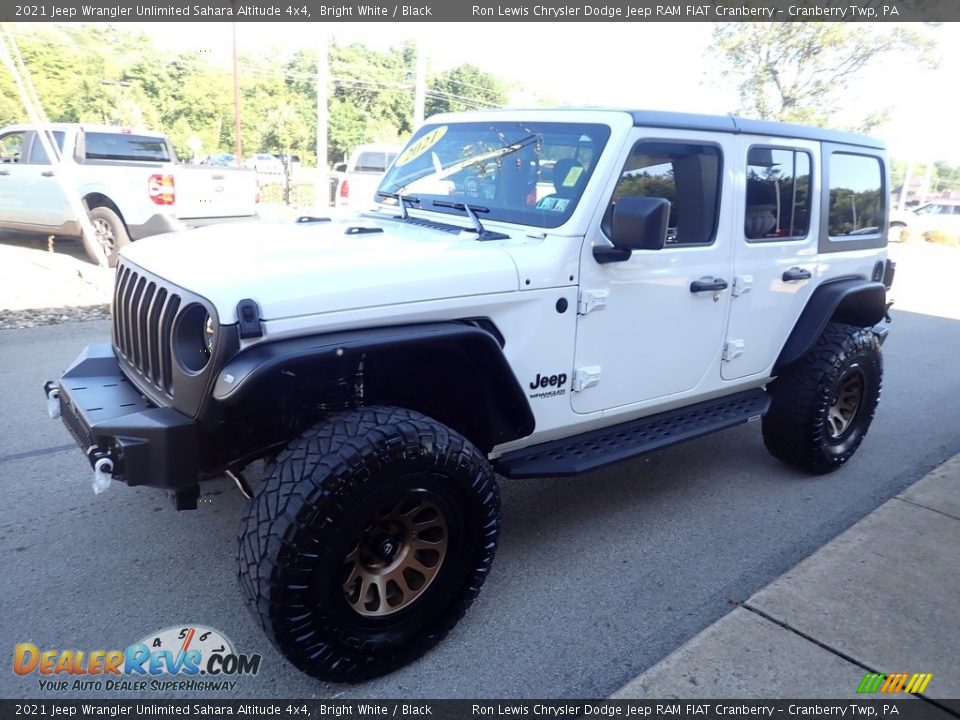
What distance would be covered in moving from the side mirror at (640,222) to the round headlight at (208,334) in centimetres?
161

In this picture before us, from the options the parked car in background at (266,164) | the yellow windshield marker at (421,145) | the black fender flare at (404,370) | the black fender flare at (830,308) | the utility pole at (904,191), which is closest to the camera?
the black fender flare at (404,370)

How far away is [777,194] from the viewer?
13.0ft

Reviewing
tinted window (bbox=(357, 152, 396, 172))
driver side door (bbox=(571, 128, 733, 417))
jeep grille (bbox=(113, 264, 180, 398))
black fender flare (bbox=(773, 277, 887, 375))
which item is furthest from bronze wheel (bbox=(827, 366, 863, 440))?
tinted window (bbox=(357, 152, 396, 172))

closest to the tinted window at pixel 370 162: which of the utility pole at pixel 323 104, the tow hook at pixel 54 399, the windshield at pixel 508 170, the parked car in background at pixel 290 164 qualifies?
the utility pole at pixel 323 104

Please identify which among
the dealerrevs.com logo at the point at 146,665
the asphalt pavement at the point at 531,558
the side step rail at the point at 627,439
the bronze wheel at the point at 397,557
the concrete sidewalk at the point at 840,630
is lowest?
the dealerrevs.com logo at the point at 146,665

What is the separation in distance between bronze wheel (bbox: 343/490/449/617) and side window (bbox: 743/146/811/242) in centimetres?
234

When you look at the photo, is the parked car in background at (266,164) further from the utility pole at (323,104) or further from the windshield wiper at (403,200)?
the windshield wiper at (403,200)

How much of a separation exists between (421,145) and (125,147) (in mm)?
8283

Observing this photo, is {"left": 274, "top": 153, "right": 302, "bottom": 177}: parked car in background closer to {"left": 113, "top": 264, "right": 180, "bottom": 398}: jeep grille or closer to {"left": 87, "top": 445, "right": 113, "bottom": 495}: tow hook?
{"left": 113, "top": 264, "right": 180, "bottom": 398}: jeep grille

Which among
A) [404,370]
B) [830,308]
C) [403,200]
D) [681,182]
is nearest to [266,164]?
[403,200]

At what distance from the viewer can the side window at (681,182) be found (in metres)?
3.28

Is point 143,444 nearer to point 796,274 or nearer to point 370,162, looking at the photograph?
point 796,274

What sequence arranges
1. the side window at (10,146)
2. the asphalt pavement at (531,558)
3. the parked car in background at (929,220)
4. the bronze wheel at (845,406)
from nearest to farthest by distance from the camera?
the asphalt pavement at (531,558) < the bronze wheel at (845,406) < the side window at (10,146) < the parked car in background at (929,220)

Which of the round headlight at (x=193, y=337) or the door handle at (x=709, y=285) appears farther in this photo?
the door handle at (x=709, y=285)
